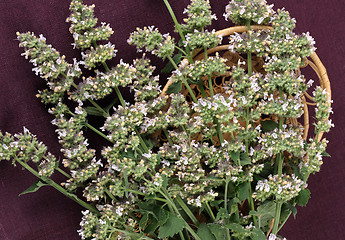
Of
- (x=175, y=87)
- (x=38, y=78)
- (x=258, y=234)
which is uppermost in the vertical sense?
(x=38, y=78)

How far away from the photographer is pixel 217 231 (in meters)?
1.30

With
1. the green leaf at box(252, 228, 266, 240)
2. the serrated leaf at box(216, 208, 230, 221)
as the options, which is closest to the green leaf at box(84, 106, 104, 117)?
the serrated leaf at box(216, 208, 230, 221)

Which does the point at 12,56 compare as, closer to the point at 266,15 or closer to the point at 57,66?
the point at 57,66

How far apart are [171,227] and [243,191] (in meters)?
0.22

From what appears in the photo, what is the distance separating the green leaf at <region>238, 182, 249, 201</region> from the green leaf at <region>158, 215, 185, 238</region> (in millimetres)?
177

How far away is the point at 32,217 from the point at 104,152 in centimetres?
49

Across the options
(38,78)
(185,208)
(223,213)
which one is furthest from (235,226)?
(38,78)

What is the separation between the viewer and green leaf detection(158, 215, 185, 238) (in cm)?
122

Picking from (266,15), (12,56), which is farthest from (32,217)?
(266,15)

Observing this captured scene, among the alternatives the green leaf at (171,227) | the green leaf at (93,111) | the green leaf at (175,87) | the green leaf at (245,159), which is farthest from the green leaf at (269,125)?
the green leaf at (93,111)

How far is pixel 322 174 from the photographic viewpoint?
1.92 m

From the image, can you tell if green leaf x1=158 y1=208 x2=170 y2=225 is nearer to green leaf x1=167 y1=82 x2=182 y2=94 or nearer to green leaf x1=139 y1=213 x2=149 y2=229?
green leaf x1=139 y1=213 x2=149 y2=229

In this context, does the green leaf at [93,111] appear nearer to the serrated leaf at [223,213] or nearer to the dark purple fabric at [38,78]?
the dark purple fabric at [38,78]

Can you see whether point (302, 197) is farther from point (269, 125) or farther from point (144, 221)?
Result: point (144, 221)
